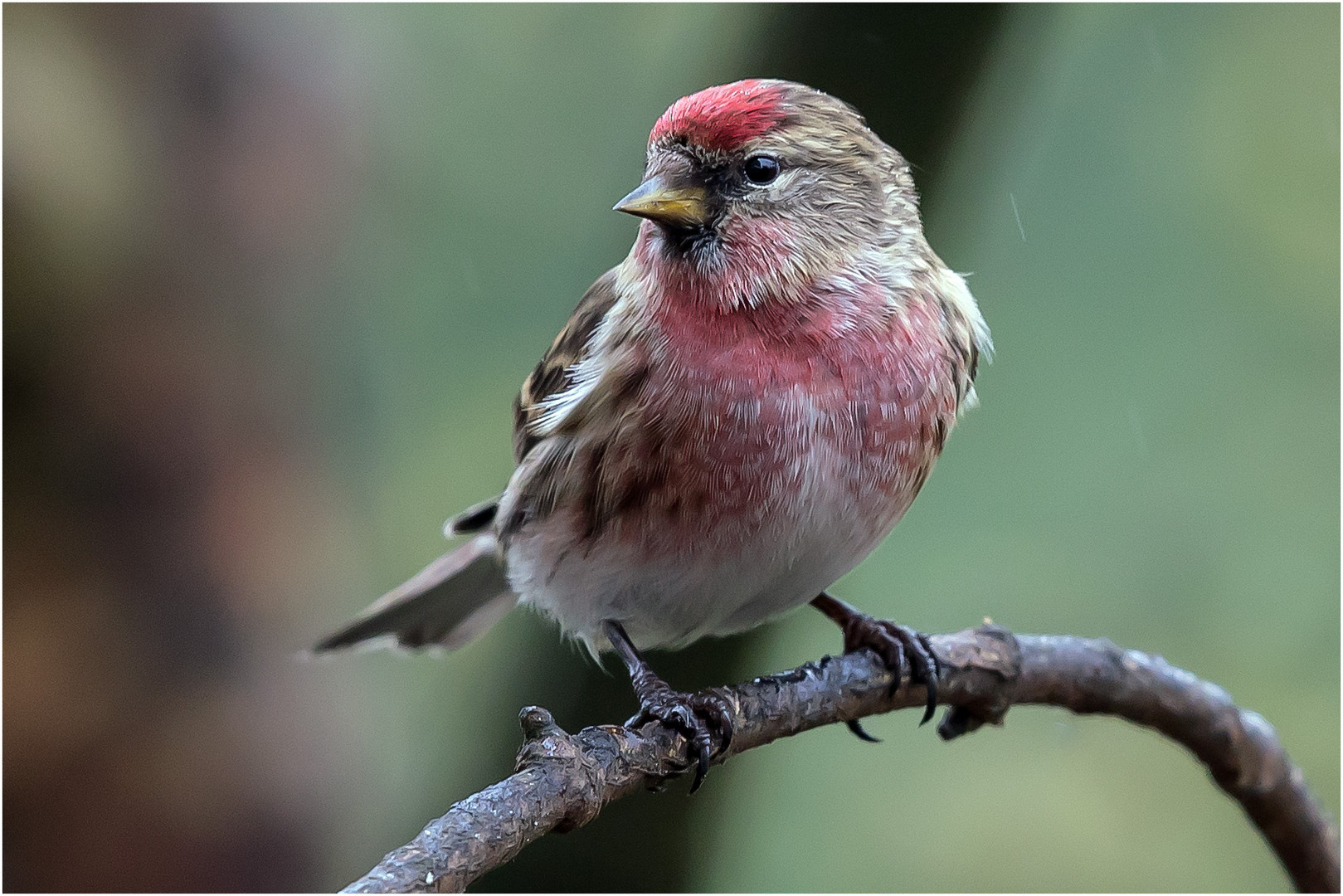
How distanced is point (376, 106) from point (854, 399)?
246cm

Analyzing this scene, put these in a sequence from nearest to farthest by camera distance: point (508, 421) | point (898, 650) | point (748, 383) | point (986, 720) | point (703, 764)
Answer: point (703, 764) < point (748, 383) < point (898, 650) < point (986, 720) < point (508, 421)

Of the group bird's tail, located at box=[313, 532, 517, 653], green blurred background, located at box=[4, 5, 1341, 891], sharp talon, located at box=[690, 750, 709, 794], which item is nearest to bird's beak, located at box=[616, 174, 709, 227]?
green blurred background, located at box=[4, 5, 1341, 891]

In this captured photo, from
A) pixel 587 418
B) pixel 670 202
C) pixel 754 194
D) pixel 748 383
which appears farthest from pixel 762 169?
pixel 587 418

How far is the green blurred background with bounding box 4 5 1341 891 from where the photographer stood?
298cm

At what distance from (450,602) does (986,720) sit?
1.30m

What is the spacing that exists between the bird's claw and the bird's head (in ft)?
2.33

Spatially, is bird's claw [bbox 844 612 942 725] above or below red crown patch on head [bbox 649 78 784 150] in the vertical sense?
below

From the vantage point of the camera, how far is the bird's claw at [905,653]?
2.41 meters

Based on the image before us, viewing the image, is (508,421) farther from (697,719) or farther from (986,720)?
(697,719)

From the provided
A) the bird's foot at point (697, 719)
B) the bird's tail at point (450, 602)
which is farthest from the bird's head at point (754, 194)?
the bird's tail at point (450, 602)

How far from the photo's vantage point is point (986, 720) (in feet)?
8.29

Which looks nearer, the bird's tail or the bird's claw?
the bird's claw

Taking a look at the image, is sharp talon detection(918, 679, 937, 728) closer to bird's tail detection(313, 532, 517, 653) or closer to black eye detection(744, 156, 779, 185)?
black eye detection(744, 156, 779, 185)

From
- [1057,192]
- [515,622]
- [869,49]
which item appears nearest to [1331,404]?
[1057,192]
